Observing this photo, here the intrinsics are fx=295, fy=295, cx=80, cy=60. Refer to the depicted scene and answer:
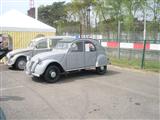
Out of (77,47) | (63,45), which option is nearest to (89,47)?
(77,47)

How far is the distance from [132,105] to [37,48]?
29.4 ft

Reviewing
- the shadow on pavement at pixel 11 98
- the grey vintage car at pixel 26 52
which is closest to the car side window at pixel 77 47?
the grey vintage car at pixel 26 52

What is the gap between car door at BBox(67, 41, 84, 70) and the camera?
39.2 ft

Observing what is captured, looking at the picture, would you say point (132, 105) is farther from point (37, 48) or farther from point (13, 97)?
point (37, 48)

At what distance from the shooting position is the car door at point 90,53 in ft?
41.1

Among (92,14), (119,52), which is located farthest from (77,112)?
(92,14)

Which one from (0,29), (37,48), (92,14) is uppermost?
(92,14)

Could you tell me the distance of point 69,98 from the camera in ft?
27.8

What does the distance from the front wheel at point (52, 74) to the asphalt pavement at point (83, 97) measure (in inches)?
9.6

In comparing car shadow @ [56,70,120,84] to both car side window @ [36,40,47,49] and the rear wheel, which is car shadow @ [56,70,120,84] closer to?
car side window @ [36,40,47,49]

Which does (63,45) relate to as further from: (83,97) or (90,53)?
(83,97)

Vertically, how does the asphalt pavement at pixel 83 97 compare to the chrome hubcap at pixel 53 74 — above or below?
below

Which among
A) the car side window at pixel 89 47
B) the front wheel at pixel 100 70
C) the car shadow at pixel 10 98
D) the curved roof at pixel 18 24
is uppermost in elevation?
the curved roof at pixel 18 24

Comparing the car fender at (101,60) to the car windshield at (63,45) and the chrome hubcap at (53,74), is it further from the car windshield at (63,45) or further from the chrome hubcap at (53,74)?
the chrome hubcap at (53,74)
